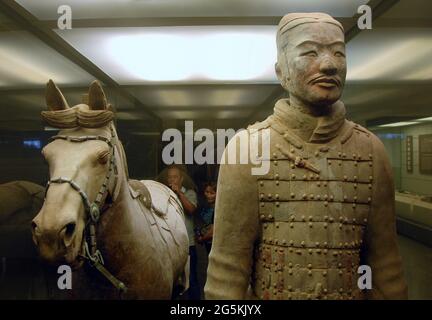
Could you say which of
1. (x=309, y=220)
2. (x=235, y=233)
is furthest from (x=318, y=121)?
(x=235, y=233)

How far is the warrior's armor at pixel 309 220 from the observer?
1.94 meters

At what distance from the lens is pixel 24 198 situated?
2.43 meters

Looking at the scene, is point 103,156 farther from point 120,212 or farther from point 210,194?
point 210,194

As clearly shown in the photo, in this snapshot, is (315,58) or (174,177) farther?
(174,177)

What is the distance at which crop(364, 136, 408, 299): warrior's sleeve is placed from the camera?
204 centimetres

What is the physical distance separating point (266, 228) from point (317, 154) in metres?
0.42

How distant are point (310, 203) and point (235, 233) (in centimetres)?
37

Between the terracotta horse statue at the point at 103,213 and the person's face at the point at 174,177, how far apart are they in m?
0.05

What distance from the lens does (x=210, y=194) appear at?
2.36 metres

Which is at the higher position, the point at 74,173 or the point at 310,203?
the point at 74,173

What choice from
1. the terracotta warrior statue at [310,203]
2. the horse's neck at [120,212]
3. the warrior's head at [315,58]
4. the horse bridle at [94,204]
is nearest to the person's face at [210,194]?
the terracotta warrior statue at [310,203]

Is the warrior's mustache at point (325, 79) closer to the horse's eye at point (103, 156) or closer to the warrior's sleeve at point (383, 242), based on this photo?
the warrior's sleeve at point (383, 242)

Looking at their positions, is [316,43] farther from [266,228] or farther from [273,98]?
[266,228]

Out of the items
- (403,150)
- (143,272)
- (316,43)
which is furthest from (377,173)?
(143,272)
